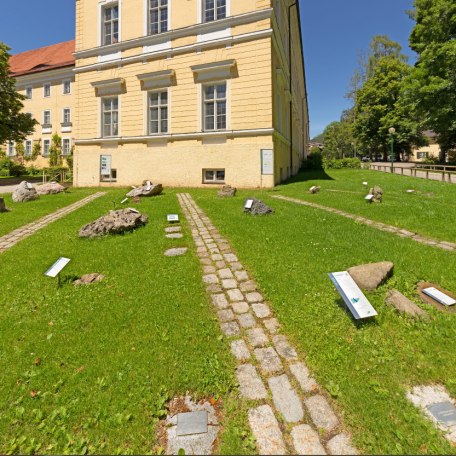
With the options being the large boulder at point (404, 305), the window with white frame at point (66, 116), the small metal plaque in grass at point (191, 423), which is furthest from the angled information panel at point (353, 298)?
the window with white frame at point (66, 116)

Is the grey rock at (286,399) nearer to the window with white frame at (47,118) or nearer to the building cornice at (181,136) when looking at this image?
the building cornice at (181,136)

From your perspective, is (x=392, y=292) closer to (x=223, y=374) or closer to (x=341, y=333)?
(x=341, y=333)

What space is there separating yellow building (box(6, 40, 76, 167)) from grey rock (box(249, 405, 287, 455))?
140 feet

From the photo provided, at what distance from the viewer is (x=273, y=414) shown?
7.32 feet

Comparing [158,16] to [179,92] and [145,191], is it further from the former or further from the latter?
[145,191]

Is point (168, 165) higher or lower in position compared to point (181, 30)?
lower

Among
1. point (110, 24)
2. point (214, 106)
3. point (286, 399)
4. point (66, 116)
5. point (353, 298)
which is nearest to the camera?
point (286, 399)

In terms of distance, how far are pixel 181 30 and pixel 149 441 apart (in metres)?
19.2

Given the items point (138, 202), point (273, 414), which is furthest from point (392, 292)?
point (138, 202)

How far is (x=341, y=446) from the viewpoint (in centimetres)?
196

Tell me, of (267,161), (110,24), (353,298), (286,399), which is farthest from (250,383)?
(110,24)

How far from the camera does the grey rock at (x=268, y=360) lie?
8.82 ft

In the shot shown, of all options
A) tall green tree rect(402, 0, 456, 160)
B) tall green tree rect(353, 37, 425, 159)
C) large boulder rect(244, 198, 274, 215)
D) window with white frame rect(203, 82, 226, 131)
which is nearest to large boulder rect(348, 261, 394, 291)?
large boulder rect(244, 198, 274, 215)

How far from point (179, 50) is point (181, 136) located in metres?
4.81
